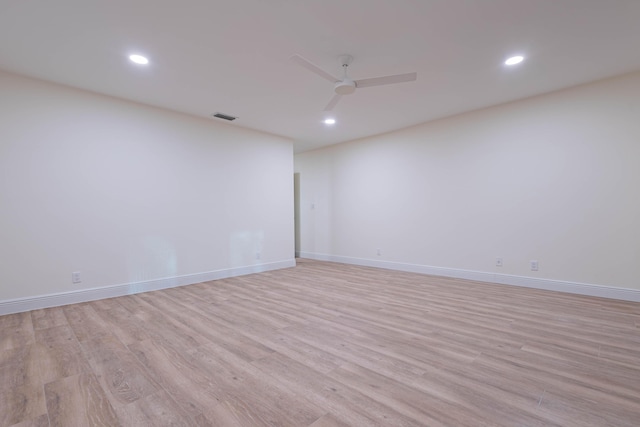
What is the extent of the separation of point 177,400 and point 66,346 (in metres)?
1.47

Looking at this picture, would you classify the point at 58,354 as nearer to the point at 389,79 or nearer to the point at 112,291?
the point at 112,291

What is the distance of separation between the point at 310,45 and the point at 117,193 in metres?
3.25

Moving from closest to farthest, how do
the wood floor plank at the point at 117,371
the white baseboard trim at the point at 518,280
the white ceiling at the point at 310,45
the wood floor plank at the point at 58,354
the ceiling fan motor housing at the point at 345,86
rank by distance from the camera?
the wood floor plank at the point at 117,371
the wood floor plank at the point at 58,354
the white ceiling at the point at 310,45
the ceiling fan motor housing at the point at 345,86
the white baseboard trim at the point at 518,280

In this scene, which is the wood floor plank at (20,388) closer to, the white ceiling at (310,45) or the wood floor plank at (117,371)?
the wood floor plank at (117,371)

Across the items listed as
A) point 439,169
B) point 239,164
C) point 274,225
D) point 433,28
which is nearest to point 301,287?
point 274,225

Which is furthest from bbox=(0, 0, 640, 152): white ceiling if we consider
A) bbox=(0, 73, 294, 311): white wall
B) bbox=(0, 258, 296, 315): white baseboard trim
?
bbox=(0, 258, 296, 315): white baseboard trim

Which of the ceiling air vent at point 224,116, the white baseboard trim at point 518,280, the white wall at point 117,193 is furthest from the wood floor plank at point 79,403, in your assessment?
the white baseboard trim at point 518,280

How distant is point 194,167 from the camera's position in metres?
4.70

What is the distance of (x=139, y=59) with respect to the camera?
2961 mm

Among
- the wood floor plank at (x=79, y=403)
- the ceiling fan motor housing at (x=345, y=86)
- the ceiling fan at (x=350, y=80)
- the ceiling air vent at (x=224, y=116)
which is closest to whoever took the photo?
the wood floor plank at (x=79, y=403)

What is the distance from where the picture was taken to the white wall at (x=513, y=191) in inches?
139

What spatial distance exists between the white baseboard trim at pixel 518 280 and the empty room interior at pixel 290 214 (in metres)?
0.02

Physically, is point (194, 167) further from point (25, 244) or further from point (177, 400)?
point (177, 400)

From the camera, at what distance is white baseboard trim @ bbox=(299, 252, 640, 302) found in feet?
11.5
